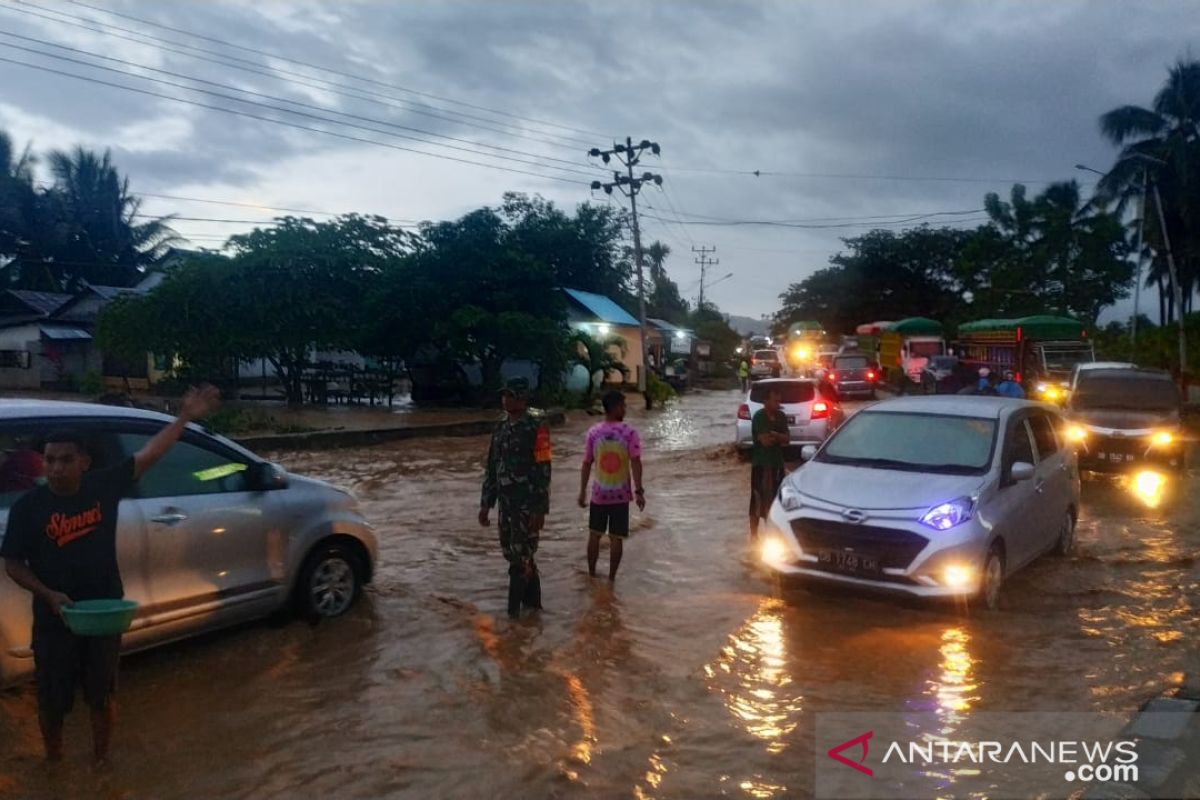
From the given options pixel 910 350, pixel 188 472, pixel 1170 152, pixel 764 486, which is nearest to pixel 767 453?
pixel 764 486

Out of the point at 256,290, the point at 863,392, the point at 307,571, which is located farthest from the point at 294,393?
the point at 307,571

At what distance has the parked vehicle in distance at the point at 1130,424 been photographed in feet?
46.1

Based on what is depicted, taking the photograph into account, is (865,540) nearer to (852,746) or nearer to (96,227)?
(852,746)

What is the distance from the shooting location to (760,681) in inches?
231

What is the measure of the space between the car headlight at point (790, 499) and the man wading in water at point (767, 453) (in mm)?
1605

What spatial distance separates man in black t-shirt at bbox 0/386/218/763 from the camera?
162 inches

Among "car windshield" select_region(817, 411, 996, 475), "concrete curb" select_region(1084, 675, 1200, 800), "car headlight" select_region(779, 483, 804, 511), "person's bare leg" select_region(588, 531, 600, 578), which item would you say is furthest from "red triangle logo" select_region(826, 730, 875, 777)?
"person's bare leg" select_region(588, 531, 600, 578)

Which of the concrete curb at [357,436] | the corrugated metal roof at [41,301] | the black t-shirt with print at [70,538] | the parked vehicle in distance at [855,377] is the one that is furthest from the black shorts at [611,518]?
the corrugated metal roof at [41,301]

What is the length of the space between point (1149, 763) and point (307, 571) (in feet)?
16.5

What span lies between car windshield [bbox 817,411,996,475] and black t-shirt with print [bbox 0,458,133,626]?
5479mm

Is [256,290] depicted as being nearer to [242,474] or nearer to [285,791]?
[242,474]

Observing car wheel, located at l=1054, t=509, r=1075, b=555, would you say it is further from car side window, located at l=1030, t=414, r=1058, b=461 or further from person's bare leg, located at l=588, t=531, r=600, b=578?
person's bare leg, located at l=588, t=531, r=600, b=578

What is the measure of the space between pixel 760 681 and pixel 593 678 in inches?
40.2

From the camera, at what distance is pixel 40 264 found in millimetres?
45562
